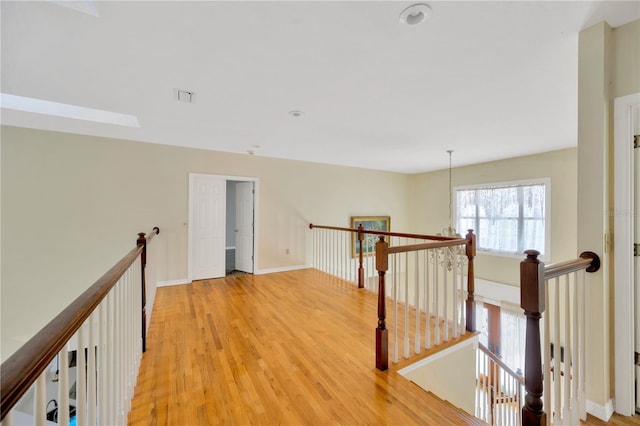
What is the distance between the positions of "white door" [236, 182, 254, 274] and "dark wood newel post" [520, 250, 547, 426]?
4.61 metres

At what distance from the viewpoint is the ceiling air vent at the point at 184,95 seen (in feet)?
8.30

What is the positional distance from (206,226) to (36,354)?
14.6 ft

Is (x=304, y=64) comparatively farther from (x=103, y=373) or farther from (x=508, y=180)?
(x=508, y=180)

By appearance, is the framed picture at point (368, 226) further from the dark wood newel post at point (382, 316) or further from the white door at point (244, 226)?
the dark wood newel post at point (382, 316)

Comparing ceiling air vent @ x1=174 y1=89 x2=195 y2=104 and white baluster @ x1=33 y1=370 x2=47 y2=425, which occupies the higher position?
ceiling air vent @ x1=174 y1=89 x2=195 y2=104

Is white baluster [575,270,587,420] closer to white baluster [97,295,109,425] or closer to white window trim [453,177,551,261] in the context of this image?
white baluster [97,295,109,425]

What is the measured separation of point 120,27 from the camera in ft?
5.49

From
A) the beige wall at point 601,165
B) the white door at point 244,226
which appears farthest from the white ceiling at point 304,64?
the white door at point 244,226

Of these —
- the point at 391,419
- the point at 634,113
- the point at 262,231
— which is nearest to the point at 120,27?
the point at 391,419

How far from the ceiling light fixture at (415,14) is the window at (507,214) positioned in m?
5.05

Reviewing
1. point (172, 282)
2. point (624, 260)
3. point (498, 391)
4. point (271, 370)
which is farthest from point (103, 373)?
point (498, 391)

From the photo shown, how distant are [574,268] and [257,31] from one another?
238 centimetres

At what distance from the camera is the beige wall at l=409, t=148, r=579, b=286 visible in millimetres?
4762

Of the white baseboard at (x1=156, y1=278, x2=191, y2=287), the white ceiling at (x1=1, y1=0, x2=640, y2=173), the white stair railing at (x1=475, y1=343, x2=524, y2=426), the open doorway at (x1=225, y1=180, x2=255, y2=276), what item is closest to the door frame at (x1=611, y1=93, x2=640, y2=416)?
the white ceiling at (x1=1, y1=0, x2=640, y2=173)
